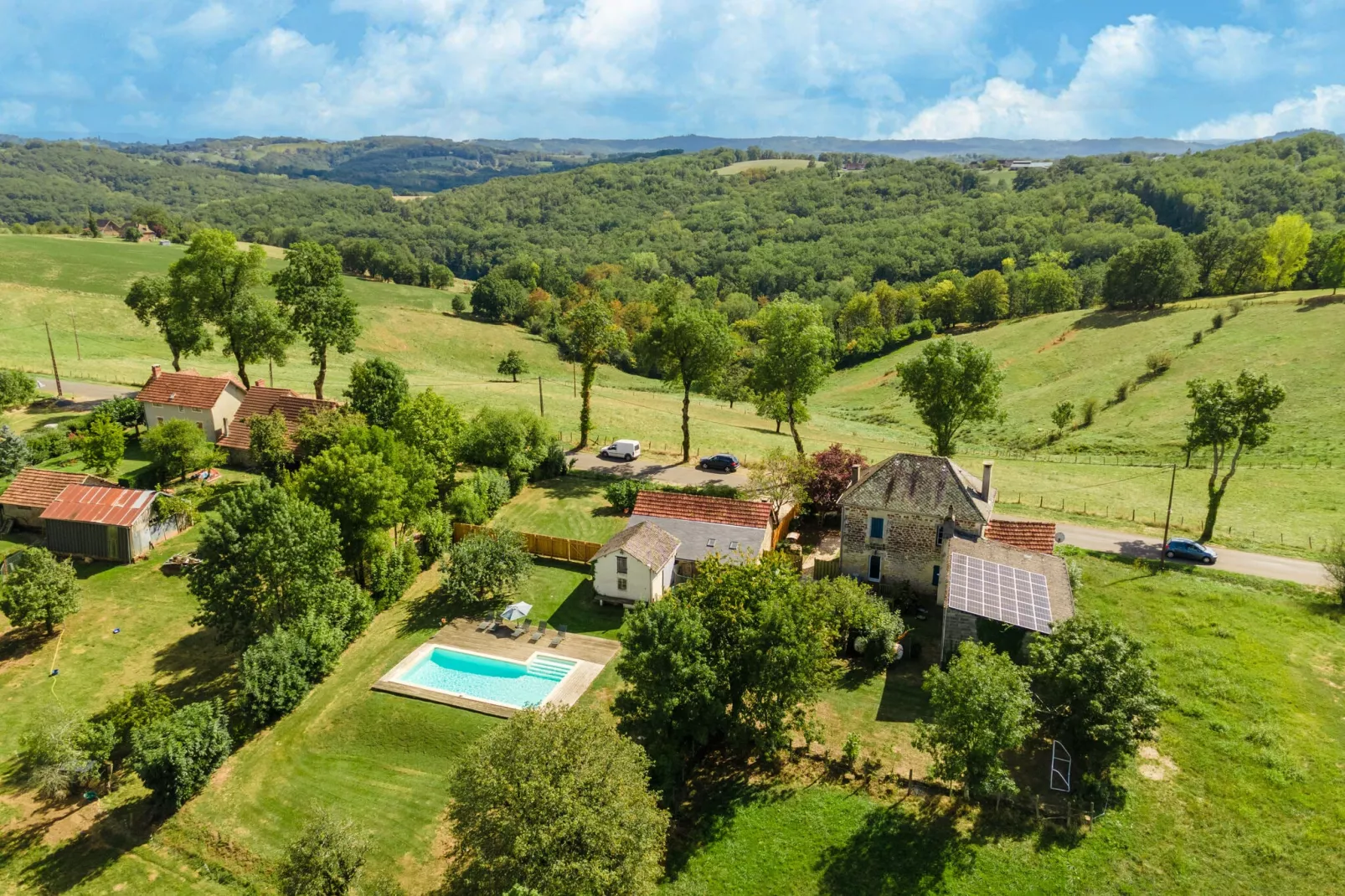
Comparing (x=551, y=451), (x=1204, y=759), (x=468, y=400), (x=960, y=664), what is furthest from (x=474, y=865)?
(x=468, y=400)

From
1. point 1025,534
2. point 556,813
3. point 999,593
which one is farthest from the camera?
point 1025,534

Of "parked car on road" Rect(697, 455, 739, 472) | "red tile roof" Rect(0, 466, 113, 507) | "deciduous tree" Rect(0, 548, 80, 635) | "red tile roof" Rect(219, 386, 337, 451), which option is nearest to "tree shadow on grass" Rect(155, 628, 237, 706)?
"deciduous tree" Rect(0, 548, 80, 635)

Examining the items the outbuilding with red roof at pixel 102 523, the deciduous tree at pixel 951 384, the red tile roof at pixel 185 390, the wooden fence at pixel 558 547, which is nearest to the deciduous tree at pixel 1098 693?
the wooden fence at pixel 558 547

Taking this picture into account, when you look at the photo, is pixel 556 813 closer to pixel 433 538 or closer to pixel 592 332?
pixel 433 538

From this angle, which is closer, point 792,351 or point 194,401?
point 792,351

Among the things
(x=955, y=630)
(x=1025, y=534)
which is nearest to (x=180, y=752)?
(x=955, y=630)

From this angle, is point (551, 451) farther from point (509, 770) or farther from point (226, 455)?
point (509, 770)

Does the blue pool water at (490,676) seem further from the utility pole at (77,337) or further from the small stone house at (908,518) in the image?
the utility pole at (77,337)
